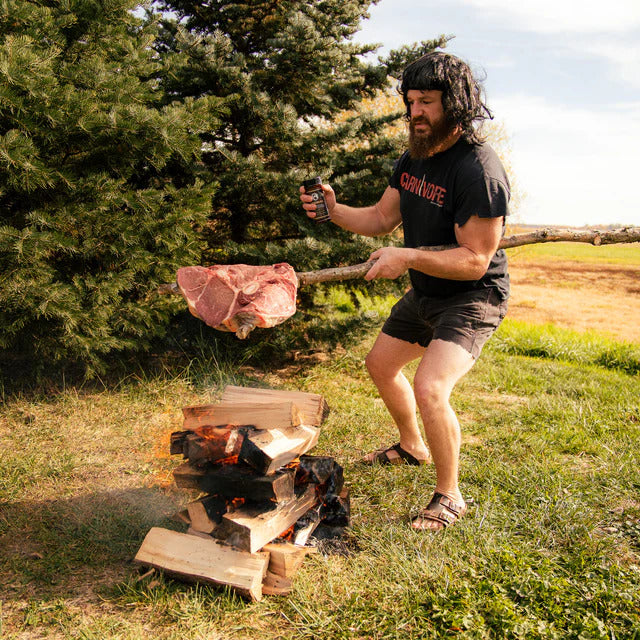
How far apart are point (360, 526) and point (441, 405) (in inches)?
31.2

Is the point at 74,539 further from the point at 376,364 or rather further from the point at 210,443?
the point at 376,364

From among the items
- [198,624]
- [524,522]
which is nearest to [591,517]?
[524,522]

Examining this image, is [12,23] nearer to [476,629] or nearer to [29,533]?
[29,533]

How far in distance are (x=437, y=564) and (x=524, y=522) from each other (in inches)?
27.7

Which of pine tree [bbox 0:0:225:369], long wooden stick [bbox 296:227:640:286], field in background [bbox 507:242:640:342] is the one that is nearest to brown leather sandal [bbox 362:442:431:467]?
long wooden stick [bbox 296:227:640:286]

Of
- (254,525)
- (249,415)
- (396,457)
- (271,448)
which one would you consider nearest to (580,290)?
(396,457)

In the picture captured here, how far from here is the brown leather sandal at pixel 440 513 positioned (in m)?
2.85

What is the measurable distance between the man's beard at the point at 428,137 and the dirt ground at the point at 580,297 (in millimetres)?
8129

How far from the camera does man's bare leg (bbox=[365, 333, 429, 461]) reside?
3438 mm

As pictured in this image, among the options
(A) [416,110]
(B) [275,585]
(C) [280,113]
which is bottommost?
(B) [275,585]

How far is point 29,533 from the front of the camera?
9.42 feet

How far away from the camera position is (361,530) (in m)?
2.86

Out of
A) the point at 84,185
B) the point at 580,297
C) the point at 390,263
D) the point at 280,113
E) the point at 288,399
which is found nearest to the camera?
the point at 390,263

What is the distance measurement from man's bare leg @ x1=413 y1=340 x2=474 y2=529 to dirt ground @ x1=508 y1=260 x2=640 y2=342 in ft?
26.3
